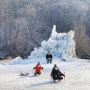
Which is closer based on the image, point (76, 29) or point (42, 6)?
point (76, 29)

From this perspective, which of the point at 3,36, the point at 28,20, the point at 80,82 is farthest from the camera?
the point at 28,20

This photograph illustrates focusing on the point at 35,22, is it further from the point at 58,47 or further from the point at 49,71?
the point at 49,71

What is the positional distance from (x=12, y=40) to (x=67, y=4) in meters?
23.9

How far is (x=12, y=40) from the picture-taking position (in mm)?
71750

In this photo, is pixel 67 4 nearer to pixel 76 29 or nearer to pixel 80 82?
pixel 76 29

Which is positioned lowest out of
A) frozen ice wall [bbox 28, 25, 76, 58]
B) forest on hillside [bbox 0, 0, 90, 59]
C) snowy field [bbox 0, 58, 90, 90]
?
snowy field [bbox 0, 58, 90, 90]

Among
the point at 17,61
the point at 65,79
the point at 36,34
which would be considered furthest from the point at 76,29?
the point at 65,79

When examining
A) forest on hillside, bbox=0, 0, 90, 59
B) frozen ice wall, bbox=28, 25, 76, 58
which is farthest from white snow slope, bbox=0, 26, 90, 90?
forest on hillside, bbox=0, 0, 90, 59

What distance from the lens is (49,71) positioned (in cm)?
2767

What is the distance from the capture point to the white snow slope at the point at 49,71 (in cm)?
2162

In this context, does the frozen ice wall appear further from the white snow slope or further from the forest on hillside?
the forest on hillside

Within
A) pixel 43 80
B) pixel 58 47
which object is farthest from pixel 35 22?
pixel 43 80

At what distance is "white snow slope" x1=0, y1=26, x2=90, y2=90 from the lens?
2162 cm

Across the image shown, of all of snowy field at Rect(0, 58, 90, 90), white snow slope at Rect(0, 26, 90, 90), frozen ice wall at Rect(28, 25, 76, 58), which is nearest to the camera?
snowy field at Rect(0, 58, 90, 90)
